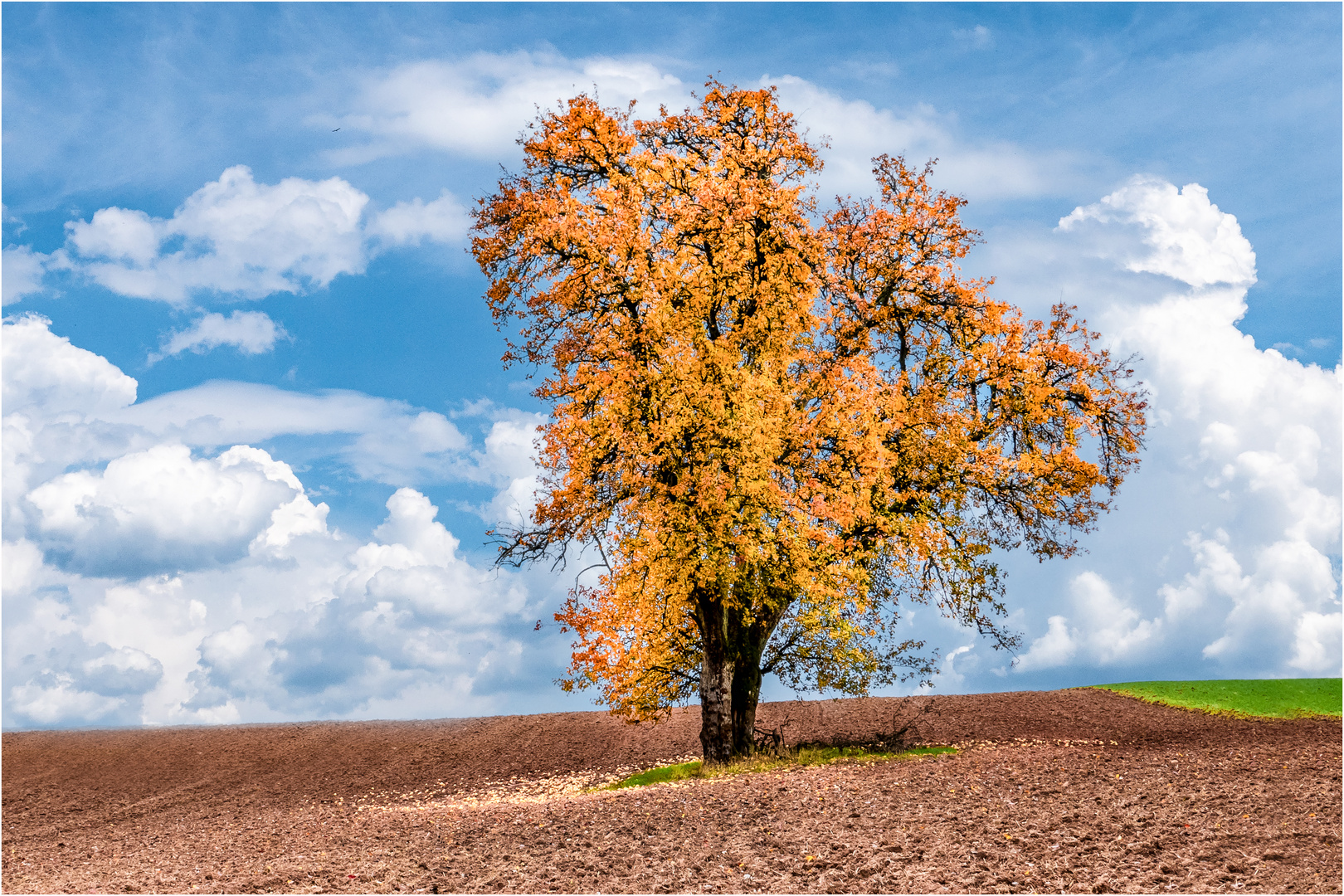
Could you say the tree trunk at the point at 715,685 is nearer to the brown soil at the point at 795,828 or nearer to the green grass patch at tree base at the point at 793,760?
the green grass patch at tree base at the point at 793,760

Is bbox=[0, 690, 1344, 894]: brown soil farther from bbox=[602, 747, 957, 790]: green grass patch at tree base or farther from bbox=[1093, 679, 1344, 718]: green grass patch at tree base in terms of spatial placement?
bbox=[1093, 679, 1344, 718]: green grass patch at tree base

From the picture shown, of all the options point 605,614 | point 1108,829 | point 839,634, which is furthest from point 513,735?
point 1108,829

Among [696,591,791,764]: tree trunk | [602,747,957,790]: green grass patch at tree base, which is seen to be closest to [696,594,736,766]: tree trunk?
[696,591,791,764]: tree trunk

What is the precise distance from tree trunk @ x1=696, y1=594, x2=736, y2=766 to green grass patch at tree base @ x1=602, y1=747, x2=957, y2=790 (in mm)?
350

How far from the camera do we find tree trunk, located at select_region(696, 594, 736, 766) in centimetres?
1670

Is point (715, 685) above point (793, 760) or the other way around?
above

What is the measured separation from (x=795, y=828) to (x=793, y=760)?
18.3 feet

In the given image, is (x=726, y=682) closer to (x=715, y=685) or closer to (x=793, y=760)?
(x=715, y=685)

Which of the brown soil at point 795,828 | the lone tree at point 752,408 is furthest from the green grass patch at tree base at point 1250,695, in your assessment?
the lone tree at point 752,408

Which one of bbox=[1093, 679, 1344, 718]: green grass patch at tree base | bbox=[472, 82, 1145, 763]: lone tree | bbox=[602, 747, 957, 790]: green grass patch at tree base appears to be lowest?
bbox=[1093, 679, 1344, 718]: green grass patch at tree base

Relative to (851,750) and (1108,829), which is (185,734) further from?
(1108,829)

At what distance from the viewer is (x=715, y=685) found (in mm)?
16719

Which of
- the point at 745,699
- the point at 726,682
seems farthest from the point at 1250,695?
the point at 726,682

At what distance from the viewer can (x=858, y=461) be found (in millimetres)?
16156
